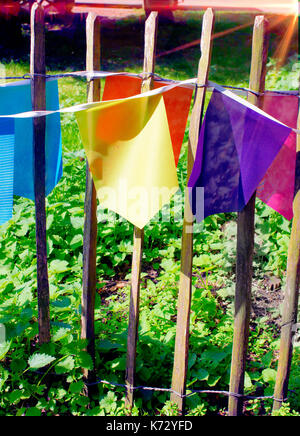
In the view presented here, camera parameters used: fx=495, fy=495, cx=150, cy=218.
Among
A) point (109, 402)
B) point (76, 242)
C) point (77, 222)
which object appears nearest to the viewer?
point (109, 402)

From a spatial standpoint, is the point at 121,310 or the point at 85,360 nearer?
the point at 85,360

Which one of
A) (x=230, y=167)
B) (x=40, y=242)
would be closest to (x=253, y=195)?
(x=230, y=167)

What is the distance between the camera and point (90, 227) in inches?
92.6

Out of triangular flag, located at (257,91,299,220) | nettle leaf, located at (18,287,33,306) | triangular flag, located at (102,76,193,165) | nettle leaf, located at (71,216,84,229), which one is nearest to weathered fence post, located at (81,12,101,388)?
triangular flag, located at (102,76,193,165)

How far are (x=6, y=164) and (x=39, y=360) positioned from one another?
928mm

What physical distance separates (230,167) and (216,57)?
25.5 ft

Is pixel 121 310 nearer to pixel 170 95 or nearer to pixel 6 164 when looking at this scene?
pixel 6 164

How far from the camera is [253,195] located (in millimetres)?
2205

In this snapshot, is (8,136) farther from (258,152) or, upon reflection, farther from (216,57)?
(216,57)

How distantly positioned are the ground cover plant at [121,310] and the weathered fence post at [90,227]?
0.09 meters

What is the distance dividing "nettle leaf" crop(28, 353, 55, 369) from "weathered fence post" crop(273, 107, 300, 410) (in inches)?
43.4

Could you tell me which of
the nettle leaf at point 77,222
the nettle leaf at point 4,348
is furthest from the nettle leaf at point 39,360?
the nettle leaf at point 77,222

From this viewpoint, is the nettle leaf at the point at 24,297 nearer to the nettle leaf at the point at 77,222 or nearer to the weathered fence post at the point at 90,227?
the weathered fence post at the point at 90,227

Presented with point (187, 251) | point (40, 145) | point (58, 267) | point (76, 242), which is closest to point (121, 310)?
point (58, 267)
